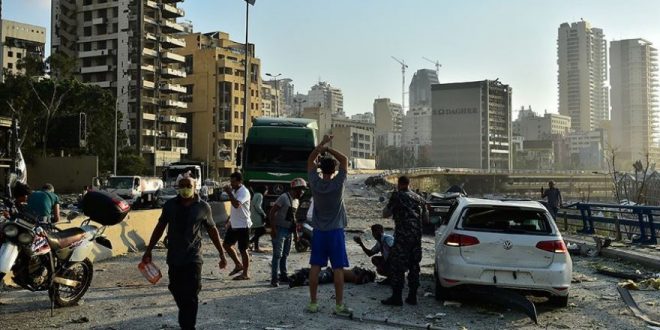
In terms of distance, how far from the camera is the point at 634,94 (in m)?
181

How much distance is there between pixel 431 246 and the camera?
15477mm

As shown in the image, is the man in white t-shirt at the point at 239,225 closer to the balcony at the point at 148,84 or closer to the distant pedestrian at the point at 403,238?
the distant pedestrian at the point at 403,238

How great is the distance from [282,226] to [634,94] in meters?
197

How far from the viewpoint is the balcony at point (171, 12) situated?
3220 inches

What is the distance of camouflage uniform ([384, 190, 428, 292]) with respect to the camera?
7386 mm

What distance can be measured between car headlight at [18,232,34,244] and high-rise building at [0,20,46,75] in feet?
356

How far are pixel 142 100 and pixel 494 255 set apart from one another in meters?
75.1

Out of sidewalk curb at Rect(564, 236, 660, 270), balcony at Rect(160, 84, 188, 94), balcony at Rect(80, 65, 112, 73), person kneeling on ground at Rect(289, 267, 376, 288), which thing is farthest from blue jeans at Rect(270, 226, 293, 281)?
balcony at Rect(80, 65, 112, 73)

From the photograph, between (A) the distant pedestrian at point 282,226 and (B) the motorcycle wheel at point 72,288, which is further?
(A) the distant pedestrian at point 282,226

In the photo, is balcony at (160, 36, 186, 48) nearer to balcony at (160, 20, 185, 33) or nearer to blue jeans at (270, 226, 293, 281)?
balcony at (160, 20, 185, 33)

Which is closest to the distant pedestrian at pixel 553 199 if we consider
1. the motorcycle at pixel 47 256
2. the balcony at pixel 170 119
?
the motorcycle at pixel 47 256

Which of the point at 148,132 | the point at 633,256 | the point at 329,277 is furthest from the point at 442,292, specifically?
the point at 148,132

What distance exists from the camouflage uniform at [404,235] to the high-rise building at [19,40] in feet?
357

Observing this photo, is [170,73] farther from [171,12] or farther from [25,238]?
[25,238]
